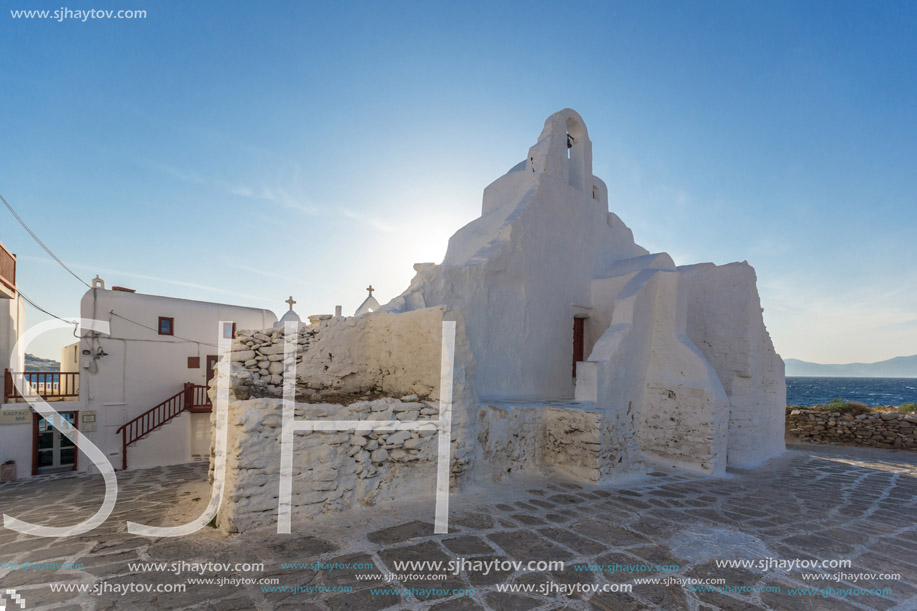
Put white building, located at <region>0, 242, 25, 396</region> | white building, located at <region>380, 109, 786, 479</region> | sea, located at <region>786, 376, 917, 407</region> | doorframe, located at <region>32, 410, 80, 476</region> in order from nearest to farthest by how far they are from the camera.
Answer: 1. white building, located at <region>380, 109, 786, 479</region>
2. doorframe, located at <region>32, 410, 80, 476</region>
3. white building, located at <region>0, 242, 25, 396</region>
4. sea, located at <region>786, 376, 917, 407</region>

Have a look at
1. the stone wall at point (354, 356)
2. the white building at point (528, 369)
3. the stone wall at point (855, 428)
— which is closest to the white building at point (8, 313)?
the stone wall at point (354, 356)

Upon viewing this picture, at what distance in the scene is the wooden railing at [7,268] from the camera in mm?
8656

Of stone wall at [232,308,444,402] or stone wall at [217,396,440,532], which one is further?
stone wall at [232,308,444,402]

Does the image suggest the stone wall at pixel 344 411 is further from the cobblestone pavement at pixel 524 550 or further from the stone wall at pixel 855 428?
the stone wall at pixel 855 428

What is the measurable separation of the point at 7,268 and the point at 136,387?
3.47 metres

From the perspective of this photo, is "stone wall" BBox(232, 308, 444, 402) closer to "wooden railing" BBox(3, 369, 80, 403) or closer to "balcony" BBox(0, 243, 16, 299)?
"wooden railing" BBox(3, 369, 80, 403)

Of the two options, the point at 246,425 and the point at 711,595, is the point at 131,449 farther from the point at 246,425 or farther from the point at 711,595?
the point at 711,595

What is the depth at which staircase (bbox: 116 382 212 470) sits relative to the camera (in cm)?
943

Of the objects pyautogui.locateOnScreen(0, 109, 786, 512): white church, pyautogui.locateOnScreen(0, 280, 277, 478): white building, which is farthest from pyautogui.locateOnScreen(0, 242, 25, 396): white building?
pyautogui.locateOnScreen(0, 109, 786, 512): white church

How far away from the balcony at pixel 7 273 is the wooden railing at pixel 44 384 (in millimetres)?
1648

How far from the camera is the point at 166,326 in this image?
10305mm

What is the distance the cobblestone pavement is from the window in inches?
182

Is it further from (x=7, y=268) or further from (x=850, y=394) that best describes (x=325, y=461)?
(x=850, y=394)

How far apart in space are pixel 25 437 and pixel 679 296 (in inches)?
537
